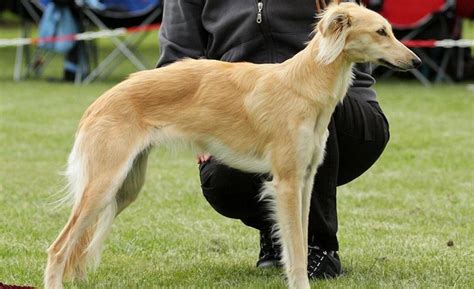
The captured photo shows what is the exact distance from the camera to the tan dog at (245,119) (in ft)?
13.0

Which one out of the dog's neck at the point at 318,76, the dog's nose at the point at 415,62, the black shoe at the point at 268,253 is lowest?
the black shoe at the point at 268,253

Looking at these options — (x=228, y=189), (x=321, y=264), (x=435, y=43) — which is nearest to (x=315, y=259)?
(x=321, y=264)

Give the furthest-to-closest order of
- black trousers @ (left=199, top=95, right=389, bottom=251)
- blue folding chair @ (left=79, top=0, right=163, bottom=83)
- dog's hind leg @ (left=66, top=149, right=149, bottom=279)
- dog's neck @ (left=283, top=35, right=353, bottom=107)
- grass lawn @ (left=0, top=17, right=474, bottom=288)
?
blue folding chair @ (left=79, top=0, right=163, bottom=83) < grass lawn @ (left=0, top=17, right=474, bottom=288) < black trousers @ (left=199, top=95, right=389, bottom=251) < dog's hind leg @ (left=66, top=149, right=149, bottom=279) < dog's neck @ (left=283, top=35, right=353, bottom=107)

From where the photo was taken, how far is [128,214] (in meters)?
6.12

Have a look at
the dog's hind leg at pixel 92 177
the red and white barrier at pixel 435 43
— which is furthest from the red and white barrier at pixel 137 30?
the dog's hind leg at pixel 92 177

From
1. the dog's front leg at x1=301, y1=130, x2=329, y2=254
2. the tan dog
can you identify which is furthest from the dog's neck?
the dog's front leg at x1=301, y1=130, x2=329, y2=254

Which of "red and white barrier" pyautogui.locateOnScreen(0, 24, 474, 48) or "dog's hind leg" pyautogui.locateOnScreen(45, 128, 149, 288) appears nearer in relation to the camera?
"dog's hind leg" pyautogui.locateOnScreen(45, 128, 149, 288)

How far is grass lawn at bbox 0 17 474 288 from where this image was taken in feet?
15.2

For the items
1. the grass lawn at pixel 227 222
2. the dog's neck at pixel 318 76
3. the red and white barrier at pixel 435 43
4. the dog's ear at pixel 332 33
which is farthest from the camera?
the red and white barrier at pixel 435 43

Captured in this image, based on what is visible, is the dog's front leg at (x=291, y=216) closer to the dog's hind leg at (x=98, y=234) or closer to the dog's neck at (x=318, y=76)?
the dog's neck at (x=318, y=76)

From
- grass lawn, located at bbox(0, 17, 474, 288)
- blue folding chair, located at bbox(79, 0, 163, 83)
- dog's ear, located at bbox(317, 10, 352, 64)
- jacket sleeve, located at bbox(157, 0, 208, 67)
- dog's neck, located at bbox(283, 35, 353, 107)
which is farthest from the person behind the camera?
blue folding chair, located at bbox(79, 0, 163, 83)

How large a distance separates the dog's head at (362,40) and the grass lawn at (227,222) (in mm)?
757

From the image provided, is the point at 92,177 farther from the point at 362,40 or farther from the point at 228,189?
the point at 362,40

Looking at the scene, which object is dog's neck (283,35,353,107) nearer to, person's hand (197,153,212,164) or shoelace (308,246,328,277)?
person's hand (197,153,212,164)
